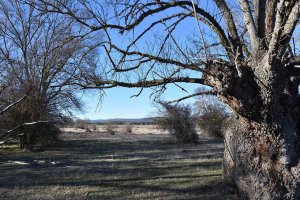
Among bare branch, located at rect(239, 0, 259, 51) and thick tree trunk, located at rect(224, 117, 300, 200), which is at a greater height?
bare branch, located at rect(239, 0, 259, 51)

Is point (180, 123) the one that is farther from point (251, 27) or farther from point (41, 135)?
point (251, 27)

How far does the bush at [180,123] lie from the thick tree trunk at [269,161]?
66.6ft

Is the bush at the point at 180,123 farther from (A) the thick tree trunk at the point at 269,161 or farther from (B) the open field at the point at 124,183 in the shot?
(A) the thick tree trunk at the point at 269,161

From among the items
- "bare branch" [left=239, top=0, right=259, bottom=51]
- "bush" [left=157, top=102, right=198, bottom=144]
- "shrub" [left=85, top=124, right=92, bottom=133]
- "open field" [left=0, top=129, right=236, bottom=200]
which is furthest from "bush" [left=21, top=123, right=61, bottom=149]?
"shrub" [left=85, top=124, right=92, bottom=133]

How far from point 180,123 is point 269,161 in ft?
69.2

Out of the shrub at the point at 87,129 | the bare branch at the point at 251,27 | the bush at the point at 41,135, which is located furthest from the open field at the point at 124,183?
the shrub at the point at 87,129

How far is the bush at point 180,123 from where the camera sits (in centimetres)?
2747

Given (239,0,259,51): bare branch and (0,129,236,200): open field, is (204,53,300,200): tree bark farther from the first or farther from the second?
(0,129,236,200): open field

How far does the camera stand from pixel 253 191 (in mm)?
6859

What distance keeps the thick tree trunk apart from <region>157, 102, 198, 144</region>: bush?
20285mm

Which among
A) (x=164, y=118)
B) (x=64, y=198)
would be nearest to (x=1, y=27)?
(x=164, y=118)

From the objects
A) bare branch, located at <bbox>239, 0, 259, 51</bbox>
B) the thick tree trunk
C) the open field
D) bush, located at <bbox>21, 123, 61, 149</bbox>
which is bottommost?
Result: the open field

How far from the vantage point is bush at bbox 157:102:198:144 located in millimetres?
27469

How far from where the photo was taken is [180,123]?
27844 millimetres
